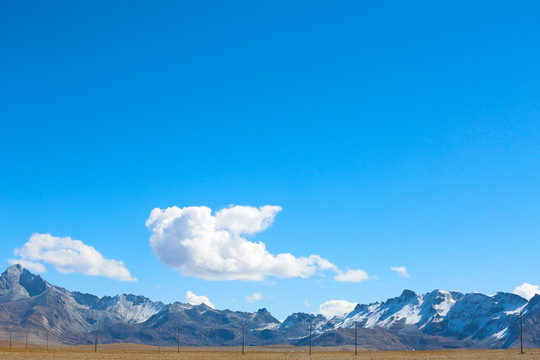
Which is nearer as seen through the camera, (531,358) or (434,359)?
(531,358)

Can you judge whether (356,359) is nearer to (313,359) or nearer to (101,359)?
(313,359)

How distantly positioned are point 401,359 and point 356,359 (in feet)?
33.9

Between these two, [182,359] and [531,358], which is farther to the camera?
[182,359]

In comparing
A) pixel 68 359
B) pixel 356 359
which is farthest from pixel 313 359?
pixel 68 359

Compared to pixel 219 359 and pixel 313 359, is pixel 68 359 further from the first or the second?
pixel 313 359

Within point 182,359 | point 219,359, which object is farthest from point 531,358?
point 182,359

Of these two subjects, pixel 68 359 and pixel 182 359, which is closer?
pixel 68 359

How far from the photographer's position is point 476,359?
122m

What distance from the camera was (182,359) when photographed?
128 meters

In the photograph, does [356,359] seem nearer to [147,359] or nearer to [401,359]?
[401,359]

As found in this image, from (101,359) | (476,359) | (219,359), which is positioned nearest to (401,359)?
(476,359)

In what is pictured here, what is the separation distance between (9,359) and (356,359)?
73388 mm

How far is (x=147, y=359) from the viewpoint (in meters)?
124

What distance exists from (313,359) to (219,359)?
68.9 feet
